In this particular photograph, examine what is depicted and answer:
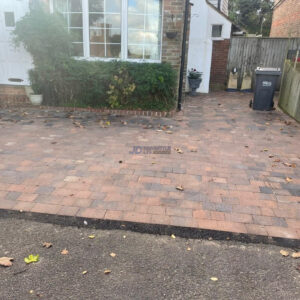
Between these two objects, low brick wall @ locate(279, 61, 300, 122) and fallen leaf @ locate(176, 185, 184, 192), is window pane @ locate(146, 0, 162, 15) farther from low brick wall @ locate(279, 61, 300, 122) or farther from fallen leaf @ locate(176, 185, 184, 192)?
fallen leaf @ locate(176, 185, 184, 192)

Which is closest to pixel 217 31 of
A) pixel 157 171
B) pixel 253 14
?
pixel 157 171

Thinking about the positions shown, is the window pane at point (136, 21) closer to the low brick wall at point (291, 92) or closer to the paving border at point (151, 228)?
the low brick wall at point (291, 92)

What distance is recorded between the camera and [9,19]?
25.7 ft

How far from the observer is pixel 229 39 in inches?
467

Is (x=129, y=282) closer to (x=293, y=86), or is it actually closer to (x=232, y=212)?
(x=232, y=212)

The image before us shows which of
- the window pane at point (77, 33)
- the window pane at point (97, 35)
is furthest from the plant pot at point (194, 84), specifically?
the window pane at point (77, 33)

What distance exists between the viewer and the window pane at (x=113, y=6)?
25.1ft

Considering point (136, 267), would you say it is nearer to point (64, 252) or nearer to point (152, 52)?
point (64, 252)

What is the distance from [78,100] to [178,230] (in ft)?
19.3

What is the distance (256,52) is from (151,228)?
36.4ft

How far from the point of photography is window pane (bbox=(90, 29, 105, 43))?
792 centimetres

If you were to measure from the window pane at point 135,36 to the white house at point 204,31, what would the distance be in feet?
11.7

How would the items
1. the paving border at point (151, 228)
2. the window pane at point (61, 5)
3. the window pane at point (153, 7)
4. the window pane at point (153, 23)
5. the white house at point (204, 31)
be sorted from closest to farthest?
1. the paving border at point (151, 228)
2. the window pane at point (153, 7)
3. the window pane at point (153, 23)
4. the window pane at point (61, 5)
5. the white house at point (204, 31)

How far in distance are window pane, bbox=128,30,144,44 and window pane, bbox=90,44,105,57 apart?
0.77m
